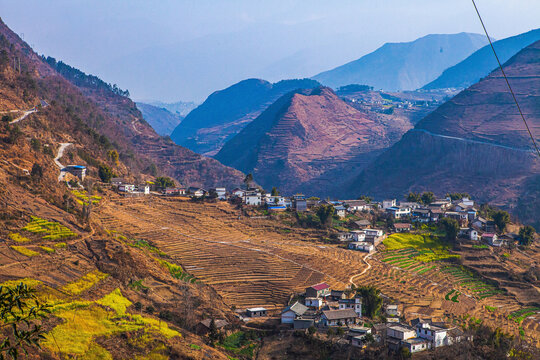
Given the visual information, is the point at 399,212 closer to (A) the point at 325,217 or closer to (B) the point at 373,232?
(B) the point at 373,232

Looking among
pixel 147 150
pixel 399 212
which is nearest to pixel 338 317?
pixel 399 212

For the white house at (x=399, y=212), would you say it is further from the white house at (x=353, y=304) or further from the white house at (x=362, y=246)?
the white house at (x=353, y=304)

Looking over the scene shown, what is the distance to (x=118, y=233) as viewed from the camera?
3903 centimetres

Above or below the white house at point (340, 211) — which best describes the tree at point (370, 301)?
below

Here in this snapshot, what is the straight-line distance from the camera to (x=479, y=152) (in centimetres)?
9206

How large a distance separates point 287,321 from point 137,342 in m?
9.65

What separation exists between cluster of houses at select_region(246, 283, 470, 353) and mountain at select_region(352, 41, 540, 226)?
1887 inches

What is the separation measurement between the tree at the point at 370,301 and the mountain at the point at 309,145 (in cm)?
7424

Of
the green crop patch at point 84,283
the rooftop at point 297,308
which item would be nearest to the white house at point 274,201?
the rooftop at point 297,308

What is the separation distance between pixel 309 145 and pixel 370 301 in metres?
97.1

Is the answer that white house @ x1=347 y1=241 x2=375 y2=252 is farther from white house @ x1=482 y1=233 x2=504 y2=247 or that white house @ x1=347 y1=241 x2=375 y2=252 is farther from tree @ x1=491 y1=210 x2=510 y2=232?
tree @ x1=491 y1=210 x2=510 y2=232

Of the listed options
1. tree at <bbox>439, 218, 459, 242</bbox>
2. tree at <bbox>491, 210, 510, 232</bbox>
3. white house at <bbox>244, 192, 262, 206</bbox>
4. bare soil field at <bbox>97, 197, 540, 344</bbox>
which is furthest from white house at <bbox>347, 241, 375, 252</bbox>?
tree at <bbox>491, 210, 510, 232</bbox>

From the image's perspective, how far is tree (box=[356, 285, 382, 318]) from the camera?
32.0 meters

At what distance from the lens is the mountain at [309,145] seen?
11525cm
